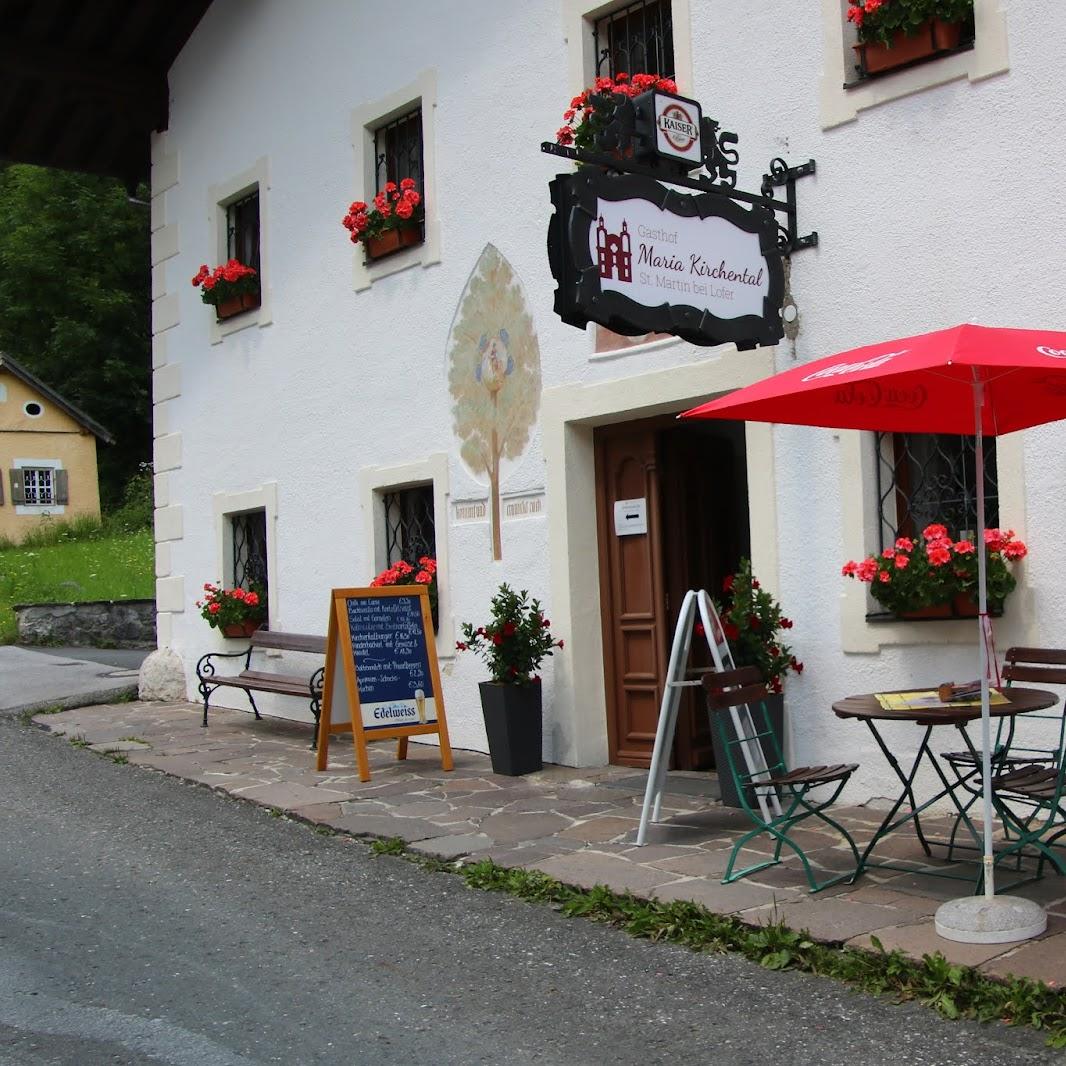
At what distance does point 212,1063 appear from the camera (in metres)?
3.81

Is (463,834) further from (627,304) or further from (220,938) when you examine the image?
(627,304)

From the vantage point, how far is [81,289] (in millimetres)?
37125

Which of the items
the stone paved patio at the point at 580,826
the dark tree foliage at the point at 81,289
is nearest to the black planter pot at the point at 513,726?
the stone paved patio at the point at 580,826

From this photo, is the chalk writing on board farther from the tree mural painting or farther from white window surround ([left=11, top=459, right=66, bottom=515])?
white window surround ([left=11, top=459, right=66, bottom=515])

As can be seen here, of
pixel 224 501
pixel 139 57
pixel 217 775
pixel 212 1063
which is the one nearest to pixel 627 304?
pixel 212 1063

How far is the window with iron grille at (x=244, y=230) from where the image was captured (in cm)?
1202

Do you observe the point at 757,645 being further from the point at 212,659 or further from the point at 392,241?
the point at 212,659

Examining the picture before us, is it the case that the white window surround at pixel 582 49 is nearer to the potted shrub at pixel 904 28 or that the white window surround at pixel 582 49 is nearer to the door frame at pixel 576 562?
the door frame at pixel 576 562

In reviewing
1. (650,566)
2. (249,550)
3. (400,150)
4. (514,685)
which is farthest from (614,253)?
(249,550)

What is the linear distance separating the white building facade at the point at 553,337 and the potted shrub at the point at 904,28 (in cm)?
9

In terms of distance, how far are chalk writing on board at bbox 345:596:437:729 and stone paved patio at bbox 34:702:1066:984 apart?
0.39 m

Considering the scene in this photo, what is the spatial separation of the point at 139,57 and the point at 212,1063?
11.4 metres

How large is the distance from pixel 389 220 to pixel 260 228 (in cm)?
218

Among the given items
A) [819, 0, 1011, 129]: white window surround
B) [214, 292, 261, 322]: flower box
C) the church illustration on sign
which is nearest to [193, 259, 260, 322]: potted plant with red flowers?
[214, 292, 261, 322]: flower box
